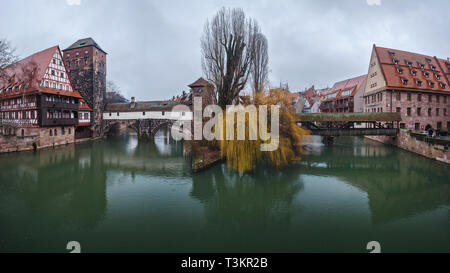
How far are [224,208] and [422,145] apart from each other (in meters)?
16.8

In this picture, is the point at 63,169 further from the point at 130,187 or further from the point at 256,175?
the point at 256,175

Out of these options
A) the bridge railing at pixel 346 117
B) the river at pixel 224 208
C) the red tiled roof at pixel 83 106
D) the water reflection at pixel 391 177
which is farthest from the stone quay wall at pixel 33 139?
the bridge railing at pixel 346 117

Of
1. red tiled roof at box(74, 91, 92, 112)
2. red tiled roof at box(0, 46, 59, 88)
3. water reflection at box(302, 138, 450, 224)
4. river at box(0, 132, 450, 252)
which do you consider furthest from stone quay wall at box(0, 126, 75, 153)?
water reflection at box(302, 138, 450, 224)

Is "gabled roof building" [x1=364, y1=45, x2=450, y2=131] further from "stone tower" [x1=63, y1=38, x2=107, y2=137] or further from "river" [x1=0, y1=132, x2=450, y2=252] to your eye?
"stone tower" [x1=63, y1=38, x2=107, y2=137]

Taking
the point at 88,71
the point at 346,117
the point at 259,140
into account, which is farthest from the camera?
the point at 88,71

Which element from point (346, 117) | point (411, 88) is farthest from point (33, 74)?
point (411, 88)

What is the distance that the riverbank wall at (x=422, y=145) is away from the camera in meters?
13.6

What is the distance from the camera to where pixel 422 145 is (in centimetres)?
1602

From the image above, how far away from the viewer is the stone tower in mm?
27219

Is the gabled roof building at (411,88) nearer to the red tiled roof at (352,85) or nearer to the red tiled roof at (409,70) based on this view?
the red tiled roof at (409,70)

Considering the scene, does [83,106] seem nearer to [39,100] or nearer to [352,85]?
[39,100]

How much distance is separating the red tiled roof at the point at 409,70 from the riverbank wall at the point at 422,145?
19.5ft

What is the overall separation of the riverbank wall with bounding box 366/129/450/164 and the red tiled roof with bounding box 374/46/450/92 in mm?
5952

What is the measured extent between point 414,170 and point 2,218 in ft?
60.2
